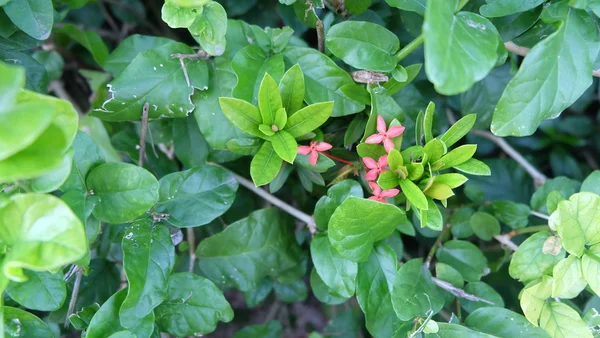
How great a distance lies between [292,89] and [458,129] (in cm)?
29

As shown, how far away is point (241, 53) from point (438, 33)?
0.40 metres

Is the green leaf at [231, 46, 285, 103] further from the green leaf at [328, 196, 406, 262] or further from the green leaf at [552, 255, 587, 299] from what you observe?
the green leaf at [552, 255, 587, 299]

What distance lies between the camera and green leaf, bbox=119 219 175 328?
34.5 inches

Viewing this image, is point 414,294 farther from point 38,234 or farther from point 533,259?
point 38,234

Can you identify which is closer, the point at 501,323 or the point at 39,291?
the point at 39,291

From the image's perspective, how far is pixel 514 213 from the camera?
46.0 inches

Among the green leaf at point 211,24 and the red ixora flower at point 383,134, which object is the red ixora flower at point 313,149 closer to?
the red ixora flower at point 383,134

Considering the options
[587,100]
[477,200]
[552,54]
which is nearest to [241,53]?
[552,54]

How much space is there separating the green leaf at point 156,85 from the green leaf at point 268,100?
0.56 ft

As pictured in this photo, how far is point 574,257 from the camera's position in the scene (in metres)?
0.93

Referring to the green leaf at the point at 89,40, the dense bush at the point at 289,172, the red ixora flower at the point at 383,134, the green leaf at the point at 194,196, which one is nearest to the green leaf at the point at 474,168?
the dense bush at the point at 289,172

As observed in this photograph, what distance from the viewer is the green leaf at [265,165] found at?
2.97 feet

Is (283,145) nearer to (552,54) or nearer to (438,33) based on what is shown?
(438,33)

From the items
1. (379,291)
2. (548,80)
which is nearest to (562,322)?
(379,291)
